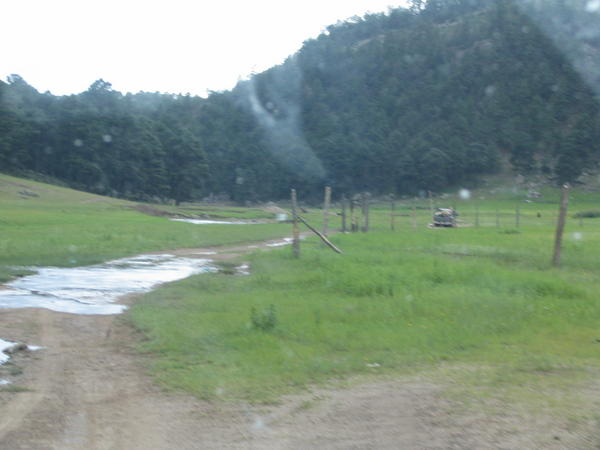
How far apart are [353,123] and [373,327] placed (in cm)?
10075

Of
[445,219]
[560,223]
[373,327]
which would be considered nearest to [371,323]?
[373,327]

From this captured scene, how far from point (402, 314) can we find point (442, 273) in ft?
11.9

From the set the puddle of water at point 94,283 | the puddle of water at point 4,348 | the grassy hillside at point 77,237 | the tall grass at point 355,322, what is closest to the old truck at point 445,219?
the grassy hillside at point 77,237

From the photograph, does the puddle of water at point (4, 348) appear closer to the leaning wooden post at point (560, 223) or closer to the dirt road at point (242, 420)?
the dirt road at point (242, 420)

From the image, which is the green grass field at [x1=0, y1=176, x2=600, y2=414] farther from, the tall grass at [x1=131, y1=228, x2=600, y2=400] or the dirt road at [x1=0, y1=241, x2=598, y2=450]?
the dirt road at [x1=0, y1=241, x2=598, y2=450]

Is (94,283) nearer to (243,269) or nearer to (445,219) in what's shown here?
(243,269)

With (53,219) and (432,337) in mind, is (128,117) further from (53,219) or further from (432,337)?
(432,337)

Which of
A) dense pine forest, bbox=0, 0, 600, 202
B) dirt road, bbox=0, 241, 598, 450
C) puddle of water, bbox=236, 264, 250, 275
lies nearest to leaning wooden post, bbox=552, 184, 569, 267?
puddle of water, bbox=236, 264, 250, 275

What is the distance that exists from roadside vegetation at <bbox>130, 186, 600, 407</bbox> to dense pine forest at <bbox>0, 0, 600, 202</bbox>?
6636 cm

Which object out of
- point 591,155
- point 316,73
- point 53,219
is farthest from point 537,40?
point 53,219

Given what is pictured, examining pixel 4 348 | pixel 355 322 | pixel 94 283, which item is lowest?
pixel 94 283

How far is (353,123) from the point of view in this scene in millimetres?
109812

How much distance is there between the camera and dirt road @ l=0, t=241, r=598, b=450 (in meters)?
6.12

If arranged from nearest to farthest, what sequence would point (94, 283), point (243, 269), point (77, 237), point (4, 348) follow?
1. point (4, 348)
2. point (94, 283)
3. point (243, 269)
4. point (77, 237)
